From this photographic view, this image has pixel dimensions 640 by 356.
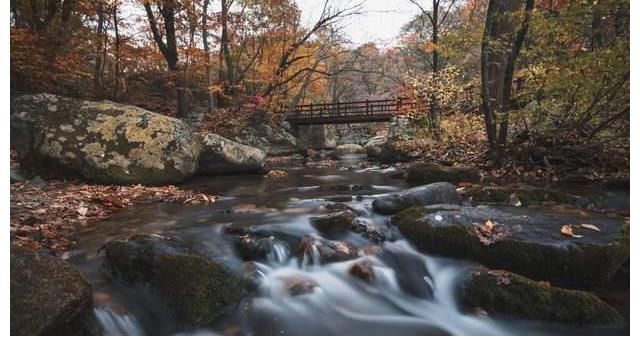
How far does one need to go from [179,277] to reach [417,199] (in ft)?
11.2

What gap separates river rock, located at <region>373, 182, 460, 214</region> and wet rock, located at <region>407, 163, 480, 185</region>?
222 cm

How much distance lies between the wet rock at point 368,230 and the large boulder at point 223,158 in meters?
5.68

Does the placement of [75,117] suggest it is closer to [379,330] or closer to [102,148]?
[102,148]

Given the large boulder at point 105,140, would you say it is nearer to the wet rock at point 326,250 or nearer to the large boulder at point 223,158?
the large boulder at point 223,158

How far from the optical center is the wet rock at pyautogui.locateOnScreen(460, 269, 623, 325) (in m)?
2.96

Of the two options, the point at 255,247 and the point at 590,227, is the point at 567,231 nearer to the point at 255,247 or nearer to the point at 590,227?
A: the point at 590,227

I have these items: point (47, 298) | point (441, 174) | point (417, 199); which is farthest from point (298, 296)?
point (441, 174)

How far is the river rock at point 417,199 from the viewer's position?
5430 mm

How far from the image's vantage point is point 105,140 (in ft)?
24.8

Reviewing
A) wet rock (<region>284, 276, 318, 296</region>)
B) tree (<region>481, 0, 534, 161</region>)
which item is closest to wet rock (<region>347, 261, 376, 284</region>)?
wet rock (<region>284, 276, 318, 296</region>)

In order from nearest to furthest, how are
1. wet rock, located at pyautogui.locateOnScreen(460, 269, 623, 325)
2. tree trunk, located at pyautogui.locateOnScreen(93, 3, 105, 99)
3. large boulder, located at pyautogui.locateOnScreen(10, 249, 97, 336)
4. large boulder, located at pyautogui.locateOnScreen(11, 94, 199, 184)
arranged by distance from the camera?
large boulder, located at pyautogui.locateOnScreen(10, 249, 97, 336) < wet rock, located at pyautogui.locateOnScreen(460, 269, 623, 325) < large boulder, located at pyautogui.locateOnScreen(11, 94, 199, 184) < tree trunk, located at pyautogui.locateOnScreen(93, 3, 105, 99)

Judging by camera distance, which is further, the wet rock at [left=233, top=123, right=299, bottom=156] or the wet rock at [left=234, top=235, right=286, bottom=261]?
the wet rock at [left=233, top=123, right=299, bottom=156]

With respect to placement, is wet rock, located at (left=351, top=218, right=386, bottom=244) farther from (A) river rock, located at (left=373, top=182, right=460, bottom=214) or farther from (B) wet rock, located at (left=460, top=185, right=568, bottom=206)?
(B) wet rock, located at (left=460, top=185, right=568, bottom=206)

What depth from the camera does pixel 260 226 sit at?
491cm
